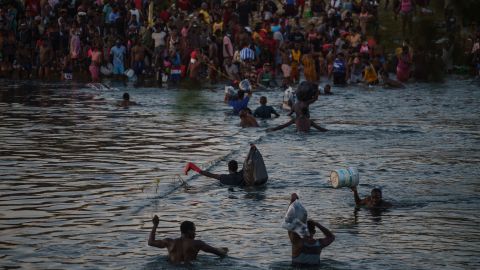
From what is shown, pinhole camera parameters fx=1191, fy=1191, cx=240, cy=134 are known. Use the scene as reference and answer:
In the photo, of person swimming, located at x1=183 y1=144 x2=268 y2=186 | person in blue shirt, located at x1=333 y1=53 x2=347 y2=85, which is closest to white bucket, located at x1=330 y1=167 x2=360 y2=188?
person swimming, located at x1=183 y1=144 x2=268 y2=186

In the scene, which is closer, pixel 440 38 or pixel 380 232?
pixel 380 232

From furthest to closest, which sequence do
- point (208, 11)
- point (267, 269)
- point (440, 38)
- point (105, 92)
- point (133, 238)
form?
point (208, 11) < point (105, 92) < point (440, 38) < point (133, 238) < point (267, 269)

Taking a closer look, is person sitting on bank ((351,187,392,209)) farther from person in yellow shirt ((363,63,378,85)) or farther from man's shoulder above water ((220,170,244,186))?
person in yellow shirt ((363,63,378,85))

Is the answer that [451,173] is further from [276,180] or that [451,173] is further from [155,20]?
[155,20]

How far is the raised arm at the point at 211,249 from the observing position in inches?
585

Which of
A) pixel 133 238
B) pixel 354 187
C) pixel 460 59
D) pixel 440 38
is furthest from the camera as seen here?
pixel 460 59

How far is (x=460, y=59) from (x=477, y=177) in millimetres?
19710

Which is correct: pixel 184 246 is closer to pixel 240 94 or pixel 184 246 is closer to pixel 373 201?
pixel 373 201

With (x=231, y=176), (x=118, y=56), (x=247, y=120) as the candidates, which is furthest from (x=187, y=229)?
(x=118, y=56)

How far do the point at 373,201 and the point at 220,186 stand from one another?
334 cm

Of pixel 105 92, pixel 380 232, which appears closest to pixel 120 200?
pixel 380 232

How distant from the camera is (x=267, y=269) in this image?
48.9ft

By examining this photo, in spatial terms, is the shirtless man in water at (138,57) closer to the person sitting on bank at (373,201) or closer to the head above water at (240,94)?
the head above water at (240,94)

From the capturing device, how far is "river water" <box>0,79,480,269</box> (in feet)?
→ 52.0
